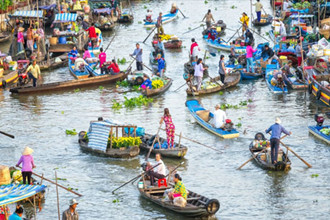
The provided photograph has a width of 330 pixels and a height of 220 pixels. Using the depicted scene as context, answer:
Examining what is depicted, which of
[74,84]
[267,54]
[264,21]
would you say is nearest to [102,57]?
[74,84]

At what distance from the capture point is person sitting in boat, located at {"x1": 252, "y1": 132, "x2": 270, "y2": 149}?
26109 mm

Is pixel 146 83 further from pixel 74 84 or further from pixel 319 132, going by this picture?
pixel 319 132

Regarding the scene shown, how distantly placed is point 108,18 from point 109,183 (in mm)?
29699

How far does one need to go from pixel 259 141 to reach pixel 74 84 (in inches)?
503

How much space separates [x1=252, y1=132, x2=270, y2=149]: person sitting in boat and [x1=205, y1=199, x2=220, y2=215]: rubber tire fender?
552 cm

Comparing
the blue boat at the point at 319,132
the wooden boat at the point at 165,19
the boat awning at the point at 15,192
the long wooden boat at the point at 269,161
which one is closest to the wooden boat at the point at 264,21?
the wooden boat at the point at 165,19

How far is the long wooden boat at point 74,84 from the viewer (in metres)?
35.4

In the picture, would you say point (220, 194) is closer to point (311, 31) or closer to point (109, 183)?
point (109, 183)

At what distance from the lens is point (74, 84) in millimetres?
36531

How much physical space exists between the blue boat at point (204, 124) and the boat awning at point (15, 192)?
1038cm

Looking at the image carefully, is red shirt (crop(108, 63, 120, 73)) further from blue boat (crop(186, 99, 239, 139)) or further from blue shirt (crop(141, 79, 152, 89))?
blue boat (crop(186, 99, 239, 139))

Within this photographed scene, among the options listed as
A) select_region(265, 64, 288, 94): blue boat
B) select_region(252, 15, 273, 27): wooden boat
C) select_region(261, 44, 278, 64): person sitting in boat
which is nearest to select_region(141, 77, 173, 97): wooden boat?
select_region(265, 64, 288, 94): blue boat

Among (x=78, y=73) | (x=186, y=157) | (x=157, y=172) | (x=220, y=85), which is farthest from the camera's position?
(x=78, y=73)

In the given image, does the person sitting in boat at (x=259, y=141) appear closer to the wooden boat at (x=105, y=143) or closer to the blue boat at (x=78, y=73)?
the wooden boat at (x=105, y=143)
